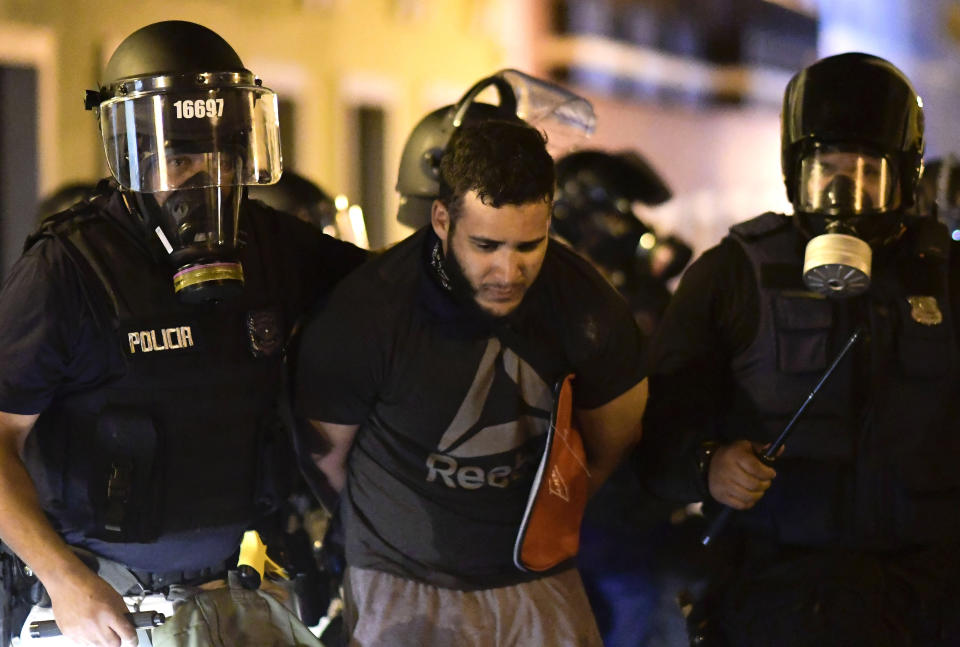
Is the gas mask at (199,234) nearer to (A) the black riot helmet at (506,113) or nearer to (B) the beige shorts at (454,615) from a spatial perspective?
(B) the beige shorts at (454,615)

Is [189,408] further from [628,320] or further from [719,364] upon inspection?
[719,364]

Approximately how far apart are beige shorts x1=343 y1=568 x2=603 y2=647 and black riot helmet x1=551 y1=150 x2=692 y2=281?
119 inches

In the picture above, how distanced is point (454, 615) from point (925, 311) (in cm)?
149

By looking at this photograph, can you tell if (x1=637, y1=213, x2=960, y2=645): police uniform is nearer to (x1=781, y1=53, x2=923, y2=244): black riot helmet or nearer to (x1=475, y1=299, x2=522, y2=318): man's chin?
(x1=781, y1=53, x2=923, y2=244): black riot helmet

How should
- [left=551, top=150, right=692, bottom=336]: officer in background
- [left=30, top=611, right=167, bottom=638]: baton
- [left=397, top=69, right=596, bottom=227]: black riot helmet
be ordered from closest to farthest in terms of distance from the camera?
[left=30, top=611, right=167, bottom=638]: baton, [left=397, top=69, right=596, bottom=227]: black riot helmet, [left=551, top=150, right=692, bottom=336]: officer in background

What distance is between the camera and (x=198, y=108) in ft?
10.00

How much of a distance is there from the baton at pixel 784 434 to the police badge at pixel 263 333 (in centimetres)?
123

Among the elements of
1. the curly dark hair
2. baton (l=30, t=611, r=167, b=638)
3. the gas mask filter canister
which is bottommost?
baton (l=30, t=611, r=167, b=638)

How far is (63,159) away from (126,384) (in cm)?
780

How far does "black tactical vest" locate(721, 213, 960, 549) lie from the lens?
11.0 feet

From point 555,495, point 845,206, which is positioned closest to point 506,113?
point 845,206

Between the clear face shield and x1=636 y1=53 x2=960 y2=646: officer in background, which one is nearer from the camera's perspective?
the clear face shield

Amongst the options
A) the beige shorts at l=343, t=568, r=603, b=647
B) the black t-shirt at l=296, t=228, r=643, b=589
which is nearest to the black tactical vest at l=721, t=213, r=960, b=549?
the black t-shirt at l=296, t=228, r=643, b=589

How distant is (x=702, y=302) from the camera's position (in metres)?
3.48
